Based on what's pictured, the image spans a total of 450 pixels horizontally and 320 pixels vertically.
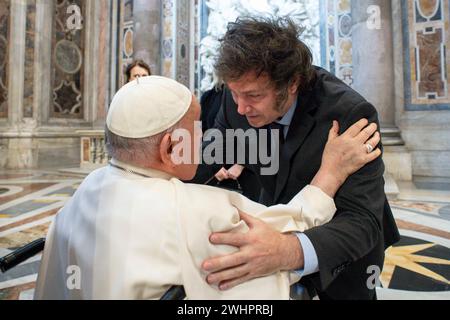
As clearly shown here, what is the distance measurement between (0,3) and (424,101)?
8.96m

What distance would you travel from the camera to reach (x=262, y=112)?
1.39 metres

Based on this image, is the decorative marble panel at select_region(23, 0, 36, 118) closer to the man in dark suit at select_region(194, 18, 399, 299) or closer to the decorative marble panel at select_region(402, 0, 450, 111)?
the decorative marble panel at select_region(402, 0, 450, 111)

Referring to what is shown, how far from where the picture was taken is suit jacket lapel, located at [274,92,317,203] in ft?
4.41

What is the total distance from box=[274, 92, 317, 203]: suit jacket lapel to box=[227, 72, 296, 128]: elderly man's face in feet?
0.18

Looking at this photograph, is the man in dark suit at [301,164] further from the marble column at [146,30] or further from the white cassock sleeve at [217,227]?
the marble column at [146,30]

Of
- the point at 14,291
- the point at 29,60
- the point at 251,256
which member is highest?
the point at 29,60

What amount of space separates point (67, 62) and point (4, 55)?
1.44 m

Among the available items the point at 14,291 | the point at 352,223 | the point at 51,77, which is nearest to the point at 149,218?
the point at 352,223

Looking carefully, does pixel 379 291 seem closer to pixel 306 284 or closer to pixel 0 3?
pixel 306 284

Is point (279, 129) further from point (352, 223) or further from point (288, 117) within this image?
point (352, 223)

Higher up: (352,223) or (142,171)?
(142,171)

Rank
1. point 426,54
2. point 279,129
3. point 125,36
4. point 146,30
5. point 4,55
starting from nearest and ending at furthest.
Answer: point 279,129, point 426,54, point 4,55, point 146,30, point 125,36

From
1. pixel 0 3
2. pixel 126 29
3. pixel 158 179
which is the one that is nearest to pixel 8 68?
pixel 0 3

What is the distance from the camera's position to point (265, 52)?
1224 mm
